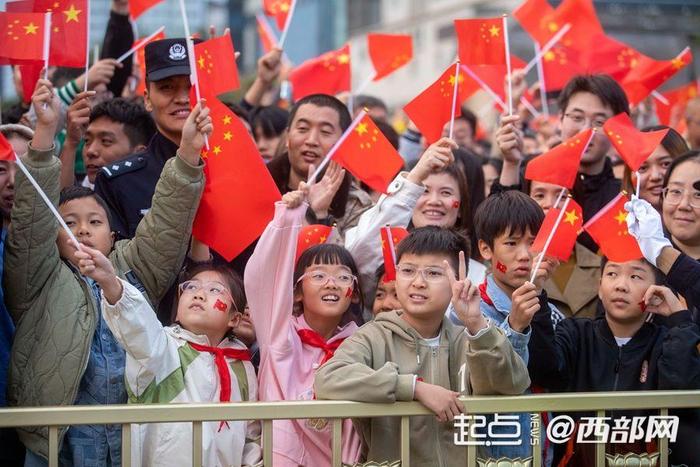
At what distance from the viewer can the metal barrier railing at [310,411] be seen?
386 centimetres

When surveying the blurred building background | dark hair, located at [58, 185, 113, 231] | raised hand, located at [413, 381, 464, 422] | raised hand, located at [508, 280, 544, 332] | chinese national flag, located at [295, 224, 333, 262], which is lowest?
raised hand, located at [413, 381, 464, 422]

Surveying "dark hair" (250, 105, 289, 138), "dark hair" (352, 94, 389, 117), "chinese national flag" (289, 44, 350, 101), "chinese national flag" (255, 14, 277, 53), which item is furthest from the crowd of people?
"dark hair" (352, 94, 389, 117)

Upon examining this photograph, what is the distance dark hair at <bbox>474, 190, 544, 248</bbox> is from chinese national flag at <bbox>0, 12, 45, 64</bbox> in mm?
2096

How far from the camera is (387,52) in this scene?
27.8 ft

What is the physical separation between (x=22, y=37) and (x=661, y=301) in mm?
2970

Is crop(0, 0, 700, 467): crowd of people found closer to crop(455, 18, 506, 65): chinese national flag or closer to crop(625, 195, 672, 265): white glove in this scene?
crop(625, 195, 672, 265): white glove

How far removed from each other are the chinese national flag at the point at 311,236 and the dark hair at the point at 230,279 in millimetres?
375

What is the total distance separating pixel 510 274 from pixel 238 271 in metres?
1.27

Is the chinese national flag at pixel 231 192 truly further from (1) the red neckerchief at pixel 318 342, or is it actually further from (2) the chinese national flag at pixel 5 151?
Answer: (2) the chinese national flag at pixel 5 151

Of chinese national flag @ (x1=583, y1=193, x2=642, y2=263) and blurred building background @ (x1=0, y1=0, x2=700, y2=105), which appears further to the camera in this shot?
blurred building background @ (x1=0, y1=0, x2=700, y2=105)

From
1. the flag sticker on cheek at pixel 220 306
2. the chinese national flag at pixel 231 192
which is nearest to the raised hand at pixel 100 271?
the flag sticker on cheek at pixel 220 306

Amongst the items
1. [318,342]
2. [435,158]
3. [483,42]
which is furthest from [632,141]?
[318,342]

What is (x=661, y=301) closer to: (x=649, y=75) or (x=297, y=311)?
(x=297, y=311)

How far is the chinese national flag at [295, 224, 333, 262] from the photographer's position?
5.24 m
